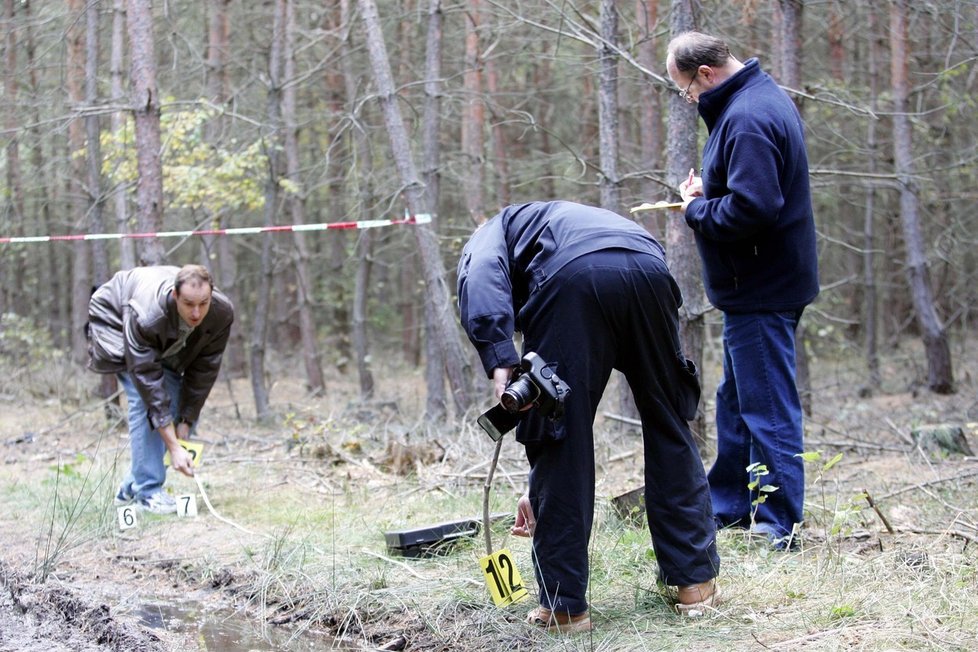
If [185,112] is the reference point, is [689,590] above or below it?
below

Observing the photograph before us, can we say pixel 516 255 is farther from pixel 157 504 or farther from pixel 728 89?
pixel 157 504

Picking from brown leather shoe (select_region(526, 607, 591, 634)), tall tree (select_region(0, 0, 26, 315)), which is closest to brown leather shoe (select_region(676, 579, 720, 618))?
brown leather shoe (select_region(526, 607, 591, 634))

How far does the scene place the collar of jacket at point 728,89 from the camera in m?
4.02

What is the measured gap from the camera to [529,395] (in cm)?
298

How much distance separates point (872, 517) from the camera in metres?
4.82

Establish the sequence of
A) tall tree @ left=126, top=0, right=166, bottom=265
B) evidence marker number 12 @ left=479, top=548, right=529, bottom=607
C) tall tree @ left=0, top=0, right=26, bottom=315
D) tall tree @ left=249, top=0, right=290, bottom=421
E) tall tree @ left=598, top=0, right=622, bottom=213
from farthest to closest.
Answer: tall tree @ left=249, top=0, right=290, bottom=421 → tall tree @ left=0, top=0, right=26, bottom=315 → tall tree @ left=126, top=0, right=166, bottom=265 → tall tree @ left=598, top=0, right=622, bottom=213 → evidence marker number 12 @ left=479, top=548, right=529, bottom=607

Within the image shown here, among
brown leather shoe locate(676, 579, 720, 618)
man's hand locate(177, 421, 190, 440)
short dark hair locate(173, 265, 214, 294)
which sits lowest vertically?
brown leather shoe locate(676, 579, 720, 618)

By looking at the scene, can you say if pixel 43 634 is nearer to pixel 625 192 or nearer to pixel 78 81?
pixel 625 192

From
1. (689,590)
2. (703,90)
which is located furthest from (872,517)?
(703,90)

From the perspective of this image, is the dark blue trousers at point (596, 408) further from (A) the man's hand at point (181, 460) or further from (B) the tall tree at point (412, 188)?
(B) the tall tree at point (412, 188)

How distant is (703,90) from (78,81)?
39.0ft

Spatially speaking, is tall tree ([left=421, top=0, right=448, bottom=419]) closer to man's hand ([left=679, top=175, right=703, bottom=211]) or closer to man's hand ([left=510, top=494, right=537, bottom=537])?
man's hand ([left=679, top=175, right=703, bottom=211])

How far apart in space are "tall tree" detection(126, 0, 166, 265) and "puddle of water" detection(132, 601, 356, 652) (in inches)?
180

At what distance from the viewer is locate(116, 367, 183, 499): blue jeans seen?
5.65 meters
